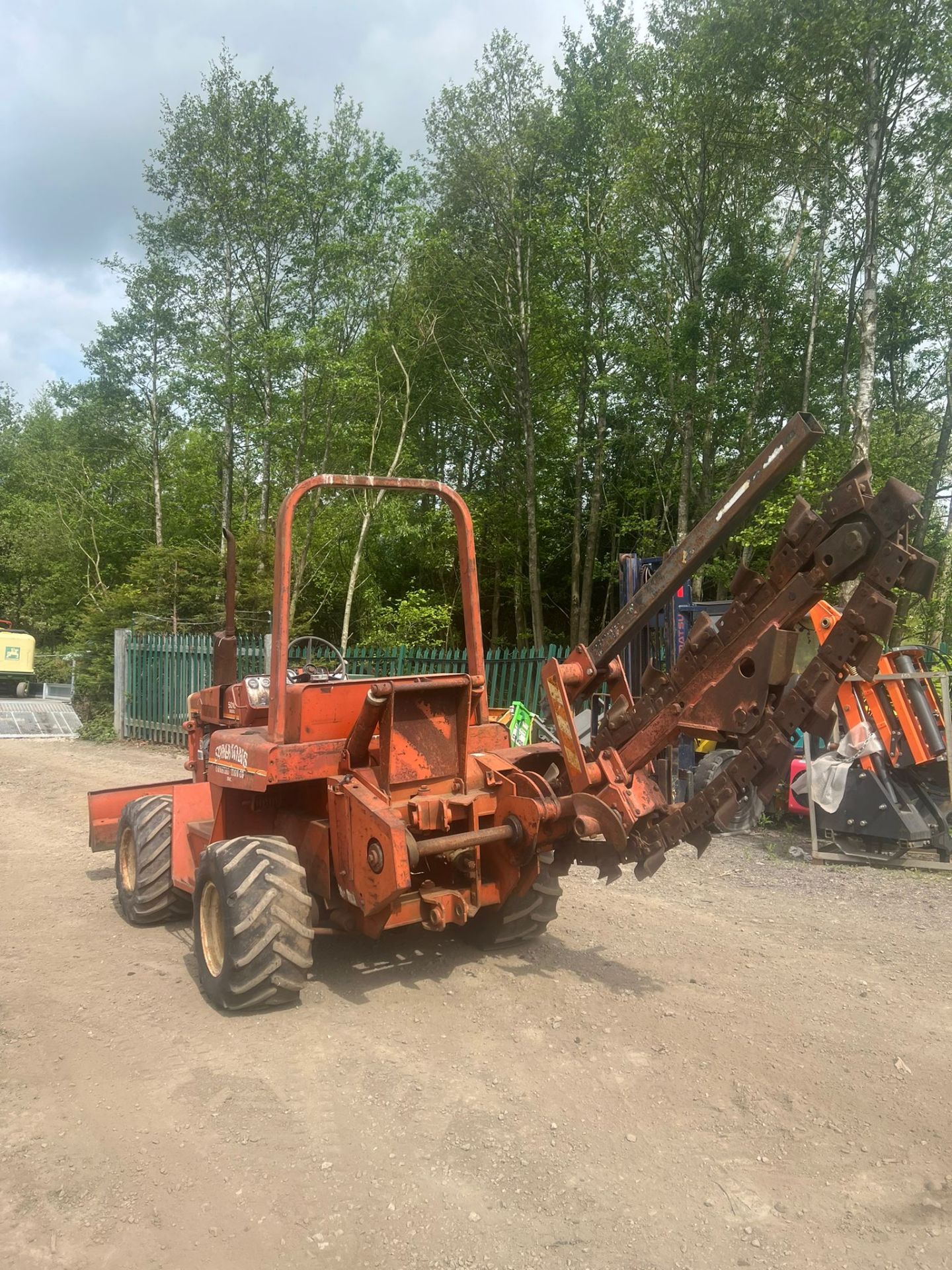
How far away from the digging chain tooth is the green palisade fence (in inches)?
321

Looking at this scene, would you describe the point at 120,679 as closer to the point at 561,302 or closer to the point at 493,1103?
the point at 561,302

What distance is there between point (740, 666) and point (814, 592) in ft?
1.47

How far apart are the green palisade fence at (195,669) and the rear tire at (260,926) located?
7.86 meters

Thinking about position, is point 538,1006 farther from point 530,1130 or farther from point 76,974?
point 76,974

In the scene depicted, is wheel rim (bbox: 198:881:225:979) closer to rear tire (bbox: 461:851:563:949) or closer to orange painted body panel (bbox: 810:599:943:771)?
rear tire (bbox: 461:851:563:949)

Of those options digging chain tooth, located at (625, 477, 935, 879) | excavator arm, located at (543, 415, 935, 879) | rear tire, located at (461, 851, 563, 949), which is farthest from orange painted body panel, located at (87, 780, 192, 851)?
digging chain tooth, located at (625, 477, 935, 879)

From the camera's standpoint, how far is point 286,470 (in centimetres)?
1975

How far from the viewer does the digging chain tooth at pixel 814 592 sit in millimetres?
3510

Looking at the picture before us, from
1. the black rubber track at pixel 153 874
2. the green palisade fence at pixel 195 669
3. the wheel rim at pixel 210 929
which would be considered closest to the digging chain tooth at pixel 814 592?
the wheel rim at pixel 210 929

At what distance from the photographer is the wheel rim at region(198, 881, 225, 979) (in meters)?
4.64

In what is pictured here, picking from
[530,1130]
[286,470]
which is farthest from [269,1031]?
[286,470]

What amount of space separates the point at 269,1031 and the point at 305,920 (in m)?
0.52

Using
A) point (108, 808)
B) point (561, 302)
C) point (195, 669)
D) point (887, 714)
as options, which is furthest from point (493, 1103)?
point (561, 302)

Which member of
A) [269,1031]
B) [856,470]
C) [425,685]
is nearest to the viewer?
[856,470]
